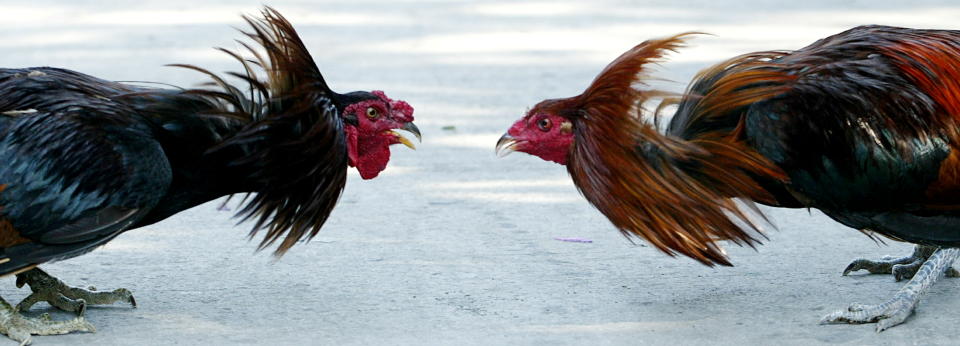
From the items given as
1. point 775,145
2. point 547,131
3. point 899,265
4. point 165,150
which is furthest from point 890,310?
point 165,150

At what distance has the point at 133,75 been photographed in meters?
8.67

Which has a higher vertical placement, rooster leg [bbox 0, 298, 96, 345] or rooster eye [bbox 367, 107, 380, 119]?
rooster eye [bbox 367, 107, 380, 119]

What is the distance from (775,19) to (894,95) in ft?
20.5

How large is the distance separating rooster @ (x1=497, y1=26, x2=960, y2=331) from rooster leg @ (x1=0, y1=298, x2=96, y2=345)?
1.42 m

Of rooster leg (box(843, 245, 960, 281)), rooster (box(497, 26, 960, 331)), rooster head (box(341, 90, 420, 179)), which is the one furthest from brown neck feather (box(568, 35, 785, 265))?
rooster leg (box(843, 245, 960, 281))

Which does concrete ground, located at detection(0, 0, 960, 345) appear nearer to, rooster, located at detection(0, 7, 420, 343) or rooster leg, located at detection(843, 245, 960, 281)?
rooster leg, located at detection(843, 245, 960, 281)

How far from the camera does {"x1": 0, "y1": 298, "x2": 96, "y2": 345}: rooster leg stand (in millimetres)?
4289

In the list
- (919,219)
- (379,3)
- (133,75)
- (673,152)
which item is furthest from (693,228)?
(379,3)

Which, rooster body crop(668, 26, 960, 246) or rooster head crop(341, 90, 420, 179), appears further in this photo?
rooster head crop(341, 90, 420, 179)

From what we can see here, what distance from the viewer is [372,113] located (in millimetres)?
4387

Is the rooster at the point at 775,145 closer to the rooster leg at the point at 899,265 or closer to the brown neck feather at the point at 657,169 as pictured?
the brown neck feather at the point at 657,169

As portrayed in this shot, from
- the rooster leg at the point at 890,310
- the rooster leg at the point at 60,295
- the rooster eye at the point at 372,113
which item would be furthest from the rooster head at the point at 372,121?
the rooster leg at the point at 890,310

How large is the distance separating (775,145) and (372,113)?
1.17 m

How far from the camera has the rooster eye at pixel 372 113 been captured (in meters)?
4.38
